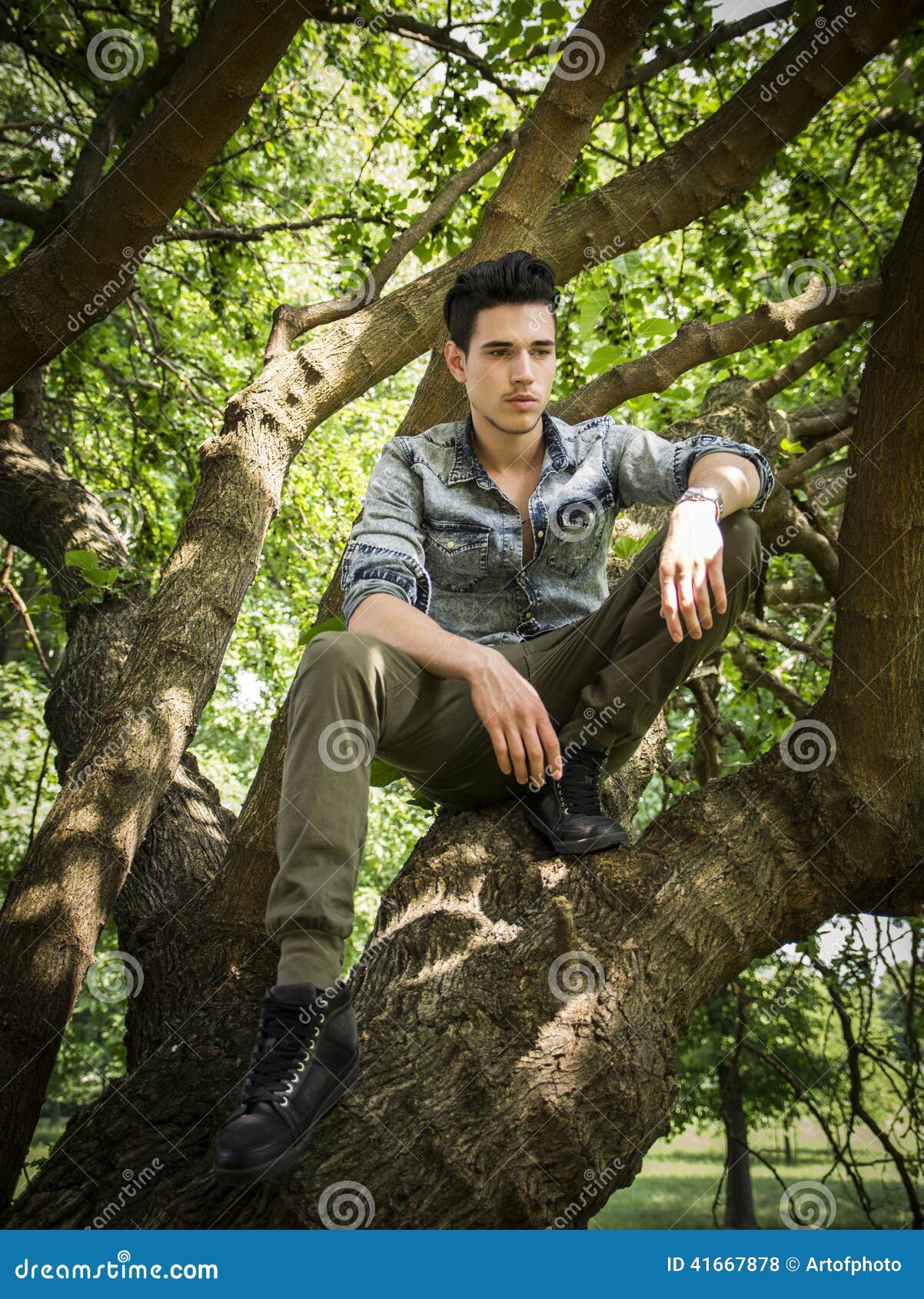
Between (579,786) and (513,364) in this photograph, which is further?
(513,364)

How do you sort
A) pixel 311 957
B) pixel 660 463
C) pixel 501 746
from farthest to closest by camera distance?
pixel 660 463 < pixel 501 746 < pixel 311 957

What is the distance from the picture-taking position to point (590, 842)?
2281mm

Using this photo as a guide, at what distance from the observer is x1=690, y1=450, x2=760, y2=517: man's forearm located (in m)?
2.32

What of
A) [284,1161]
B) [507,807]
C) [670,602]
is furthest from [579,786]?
[284,1161]

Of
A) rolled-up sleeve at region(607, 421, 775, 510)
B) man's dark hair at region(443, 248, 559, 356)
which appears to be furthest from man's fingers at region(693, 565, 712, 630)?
man's dark hair at region(443, 248, 559, 356)

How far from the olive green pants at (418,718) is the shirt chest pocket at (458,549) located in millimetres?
233

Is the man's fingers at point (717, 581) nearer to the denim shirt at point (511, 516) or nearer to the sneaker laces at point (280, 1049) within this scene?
the denim shirt at point (511, 516)

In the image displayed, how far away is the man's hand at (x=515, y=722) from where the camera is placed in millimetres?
2105

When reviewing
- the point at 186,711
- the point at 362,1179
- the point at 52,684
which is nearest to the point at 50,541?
the point at 52,684

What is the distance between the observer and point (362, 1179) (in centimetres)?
169

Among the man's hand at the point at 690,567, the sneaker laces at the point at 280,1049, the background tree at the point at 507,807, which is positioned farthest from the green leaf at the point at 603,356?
the sneaker laces at the point at 280,1049

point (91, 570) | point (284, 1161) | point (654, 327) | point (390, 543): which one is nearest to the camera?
point (284, 1161)

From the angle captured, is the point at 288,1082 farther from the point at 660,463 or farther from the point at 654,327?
the point at 654,327

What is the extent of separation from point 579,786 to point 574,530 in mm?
690
